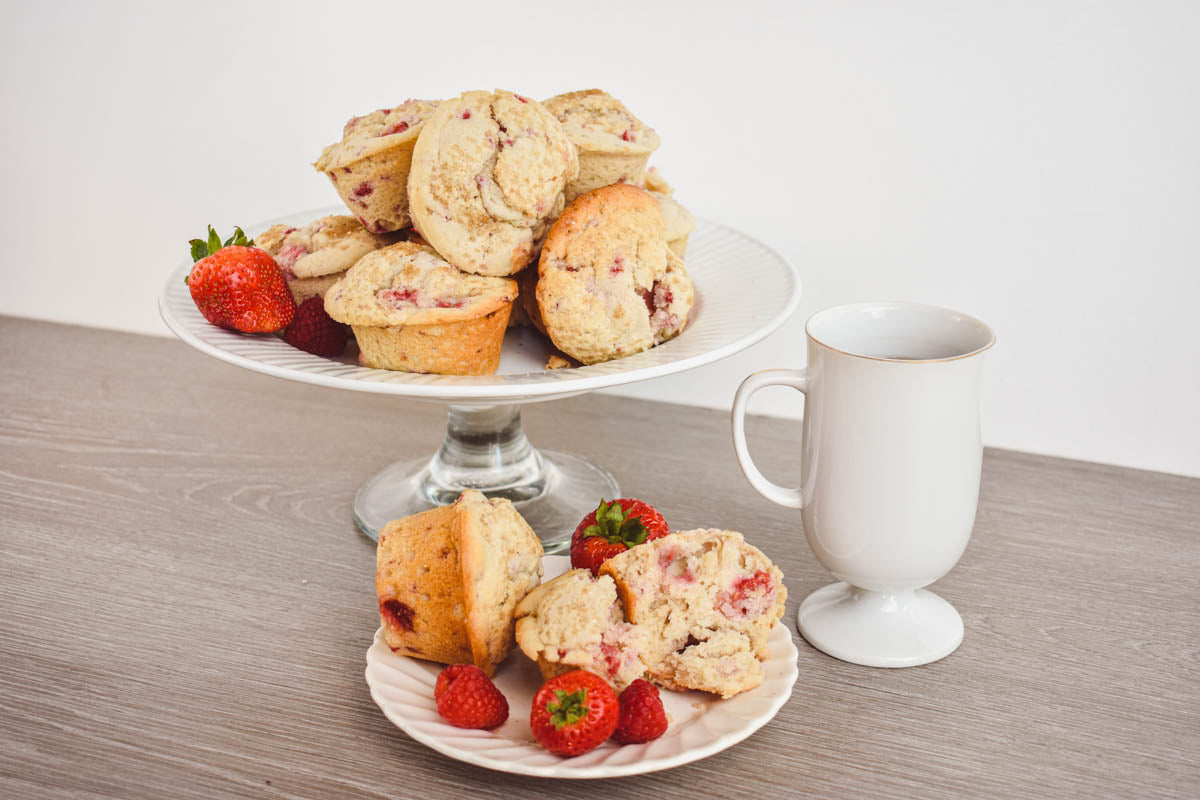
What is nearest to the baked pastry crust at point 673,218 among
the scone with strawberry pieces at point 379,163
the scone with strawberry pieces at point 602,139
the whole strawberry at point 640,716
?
the scone with strawberry pieces at point 602,139

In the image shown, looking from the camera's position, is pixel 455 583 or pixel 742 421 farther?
pixel 742 421

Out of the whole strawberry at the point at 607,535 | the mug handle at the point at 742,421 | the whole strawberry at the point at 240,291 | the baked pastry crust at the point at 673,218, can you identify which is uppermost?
the baked pastry crust at the point at 673,218

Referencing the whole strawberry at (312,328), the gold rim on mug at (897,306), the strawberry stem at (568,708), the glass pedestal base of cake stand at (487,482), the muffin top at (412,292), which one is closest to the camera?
the strawberry stem at (568,708)

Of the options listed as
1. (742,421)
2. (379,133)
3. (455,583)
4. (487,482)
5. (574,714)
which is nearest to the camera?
Result: (574,714)

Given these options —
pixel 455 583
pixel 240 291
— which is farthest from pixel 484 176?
pixel 455 583

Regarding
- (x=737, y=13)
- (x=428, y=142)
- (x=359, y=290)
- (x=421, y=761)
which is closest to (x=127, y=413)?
(x=359, y=290)

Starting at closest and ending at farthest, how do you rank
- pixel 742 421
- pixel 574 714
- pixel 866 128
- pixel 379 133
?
1. pixel 574 714
2. pixel 742 421
3. pixel 379 133
4. pixel 866 128

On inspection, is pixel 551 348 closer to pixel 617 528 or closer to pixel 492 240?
pixel 492 240

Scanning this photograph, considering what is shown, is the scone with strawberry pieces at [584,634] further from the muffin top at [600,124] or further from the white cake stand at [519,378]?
the muffin top at [600,124]

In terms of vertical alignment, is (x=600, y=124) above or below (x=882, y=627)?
above

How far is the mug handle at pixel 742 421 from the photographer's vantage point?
948 mm

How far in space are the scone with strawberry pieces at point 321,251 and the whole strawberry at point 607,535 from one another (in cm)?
39

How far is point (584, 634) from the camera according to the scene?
0.82 meters

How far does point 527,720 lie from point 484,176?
498 millimetres
